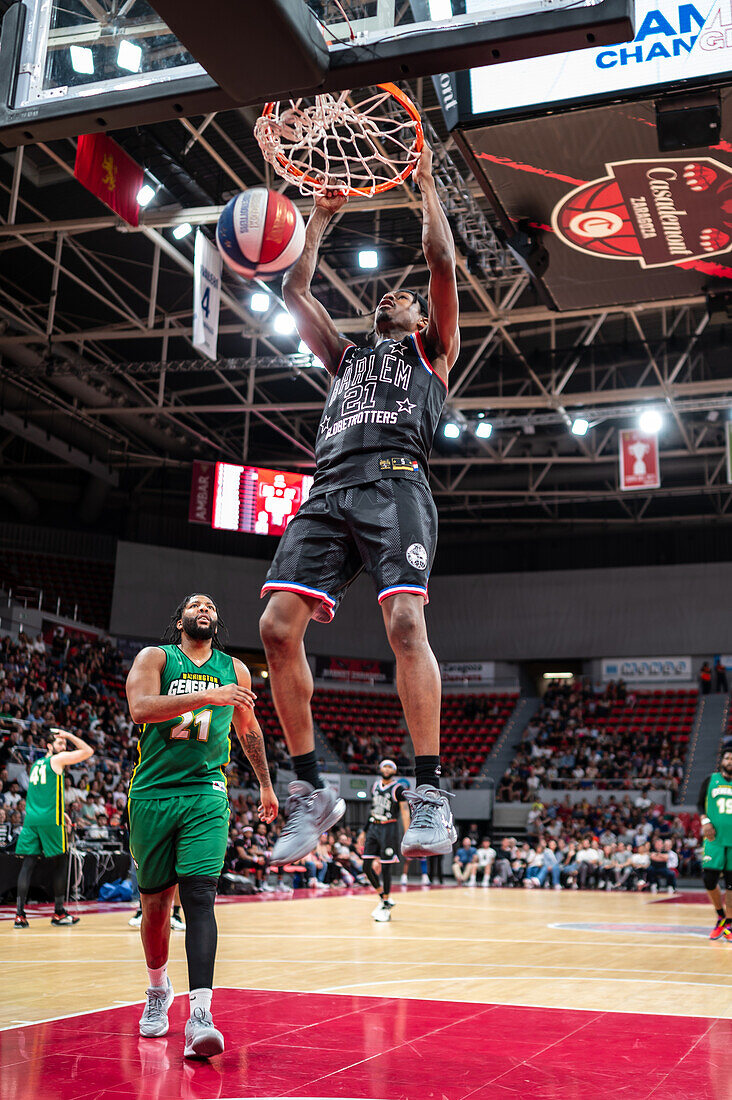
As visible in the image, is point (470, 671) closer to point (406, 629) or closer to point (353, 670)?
point (353, 670)

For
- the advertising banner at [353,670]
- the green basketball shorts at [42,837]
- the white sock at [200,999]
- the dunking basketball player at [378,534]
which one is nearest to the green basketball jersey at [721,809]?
the green basketball shorts at [42,837]

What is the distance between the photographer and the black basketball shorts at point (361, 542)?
3600 mm

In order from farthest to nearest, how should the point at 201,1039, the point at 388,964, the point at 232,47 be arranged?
the point at 388,964 < the point at 201,1039 < the point at 232,47

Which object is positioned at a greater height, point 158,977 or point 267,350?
point 267,350

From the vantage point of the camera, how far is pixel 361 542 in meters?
3.70

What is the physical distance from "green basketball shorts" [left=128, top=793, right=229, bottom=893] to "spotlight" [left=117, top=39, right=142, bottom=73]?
320 cm

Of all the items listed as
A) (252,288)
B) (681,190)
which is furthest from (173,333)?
(681,190)

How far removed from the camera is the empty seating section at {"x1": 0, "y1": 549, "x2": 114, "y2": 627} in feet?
89.0

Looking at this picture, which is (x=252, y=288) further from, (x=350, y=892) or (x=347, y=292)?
(x=350, y=892)

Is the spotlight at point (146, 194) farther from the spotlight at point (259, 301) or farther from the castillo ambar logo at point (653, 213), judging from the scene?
the castillo ambar logo at point (653, 213)

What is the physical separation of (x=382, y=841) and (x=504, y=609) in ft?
65.3

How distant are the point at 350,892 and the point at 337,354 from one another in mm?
16017

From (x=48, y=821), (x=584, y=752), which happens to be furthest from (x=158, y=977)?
(x=584, y=752)

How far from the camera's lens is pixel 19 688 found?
19484mm
